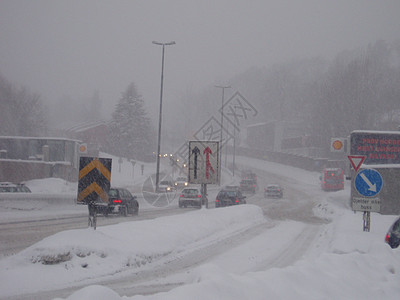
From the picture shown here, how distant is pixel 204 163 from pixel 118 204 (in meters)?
6.08

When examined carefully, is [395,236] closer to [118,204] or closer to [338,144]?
[338,144]

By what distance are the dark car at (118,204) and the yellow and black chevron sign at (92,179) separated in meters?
10.9

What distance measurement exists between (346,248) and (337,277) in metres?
3.90

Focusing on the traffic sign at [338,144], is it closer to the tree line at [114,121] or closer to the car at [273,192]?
the car at [273,192]

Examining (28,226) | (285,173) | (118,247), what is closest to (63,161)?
(28,226)

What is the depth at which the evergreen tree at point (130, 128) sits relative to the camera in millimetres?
82375

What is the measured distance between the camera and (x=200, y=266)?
7406mm

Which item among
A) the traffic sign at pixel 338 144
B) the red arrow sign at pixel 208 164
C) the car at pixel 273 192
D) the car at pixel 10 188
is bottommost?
the car at pixel 273 192

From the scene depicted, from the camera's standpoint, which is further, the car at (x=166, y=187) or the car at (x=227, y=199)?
the car at (x=166, y=187)

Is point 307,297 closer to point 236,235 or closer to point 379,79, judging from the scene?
point 236,235

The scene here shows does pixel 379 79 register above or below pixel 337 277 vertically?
above

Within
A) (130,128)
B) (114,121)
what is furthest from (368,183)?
(114,121)

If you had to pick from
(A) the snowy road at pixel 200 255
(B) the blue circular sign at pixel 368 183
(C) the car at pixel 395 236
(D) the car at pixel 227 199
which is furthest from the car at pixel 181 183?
(C) the car at pixel 395 236

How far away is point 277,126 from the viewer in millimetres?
101812
